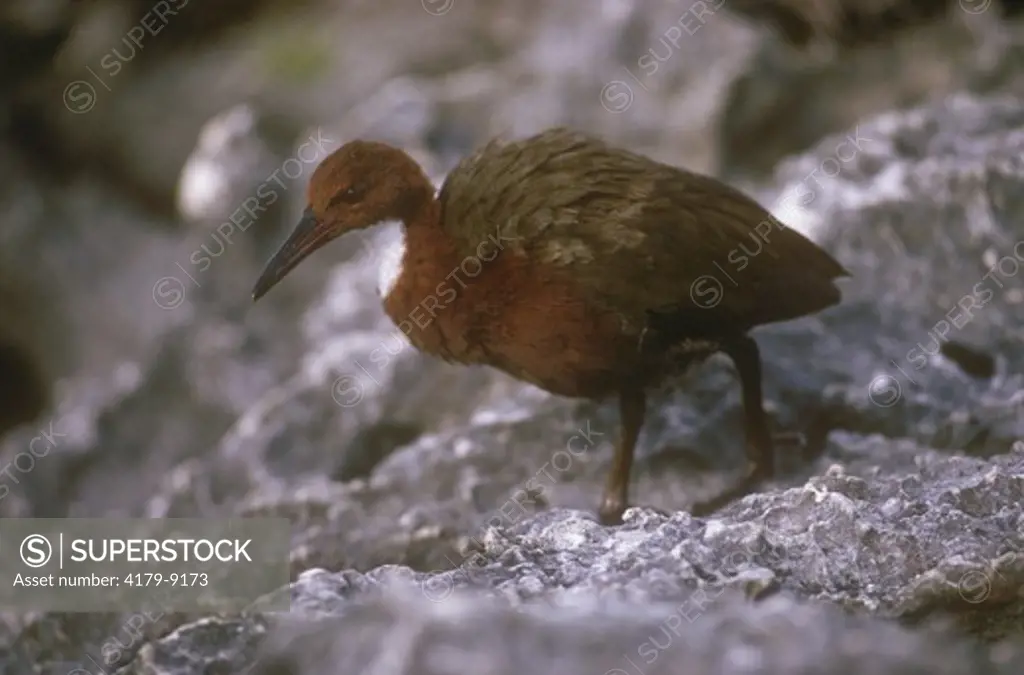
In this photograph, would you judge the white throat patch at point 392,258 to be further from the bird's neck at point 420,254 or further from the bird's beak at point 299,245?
the bird's beak at point 299,245

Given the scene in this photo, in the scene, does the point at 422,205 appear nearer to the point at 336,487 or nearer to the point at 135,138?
the point at 336,487

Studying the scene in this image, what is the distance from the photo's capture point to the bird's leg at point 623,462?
2.21 metres

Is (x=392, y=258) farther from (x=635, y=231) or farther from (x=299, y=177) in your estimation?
(x=299, y=177)

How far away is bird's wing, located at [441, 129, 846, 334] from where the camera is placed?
2051 millimetres

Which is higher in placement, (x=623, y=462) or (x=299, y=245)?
(x=299, y=245)

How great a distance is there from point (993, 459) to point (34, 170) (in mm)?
4127

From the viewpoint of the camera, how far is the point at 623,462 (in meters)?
2.26

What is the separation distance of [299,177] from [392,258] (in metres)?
2.02

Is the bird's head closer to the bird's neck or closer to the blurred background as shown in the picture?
the bird's neck

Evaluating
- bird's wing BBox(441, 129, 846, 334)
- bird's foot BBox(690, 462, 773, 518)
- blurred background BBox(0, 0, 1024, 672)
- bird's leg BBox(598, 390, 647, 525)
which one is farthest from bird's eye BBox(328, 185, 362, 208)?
bird's foot BBox(690, 462, 773, 518)

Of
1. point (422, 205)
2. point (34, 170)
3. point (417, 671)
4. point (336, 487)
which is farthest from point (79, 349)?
point (417, 671)

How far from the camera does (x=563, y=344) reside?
2.05 metres

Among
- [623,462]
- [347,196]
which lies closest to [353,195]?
[347,196]

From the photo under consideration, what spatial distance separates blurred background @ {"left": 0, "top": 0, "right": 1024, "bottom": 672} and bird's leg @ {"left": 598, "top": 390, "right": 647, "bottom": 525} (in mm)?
227
